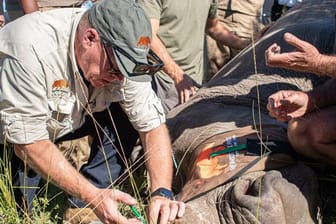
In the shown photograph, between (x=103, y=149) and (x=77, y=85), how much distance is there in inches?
28.5

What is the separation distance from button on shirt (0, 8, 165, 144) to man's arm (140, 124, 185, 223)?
0.36 m

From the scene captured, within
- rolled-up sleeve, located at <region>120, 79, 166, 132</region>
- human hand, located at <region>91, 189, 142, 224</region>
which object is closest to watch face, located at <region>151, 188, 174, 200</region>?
human hand, located at <region>91, 189, 142, 224</region>

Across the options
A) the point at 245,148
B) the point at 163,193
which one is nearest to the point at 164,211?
the point at 163,193

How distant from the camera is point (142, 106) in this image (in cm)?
411

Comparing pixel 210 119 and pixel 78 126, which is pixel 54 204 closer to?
pixel 78 126

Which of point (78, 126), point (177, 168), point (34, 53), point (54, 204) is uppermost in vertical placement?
point (34, 53)

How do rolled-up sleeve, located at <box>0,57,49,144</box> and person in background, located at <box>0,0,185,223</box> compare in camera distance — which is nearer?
person in background, located at <box>0,0,185,223</box>

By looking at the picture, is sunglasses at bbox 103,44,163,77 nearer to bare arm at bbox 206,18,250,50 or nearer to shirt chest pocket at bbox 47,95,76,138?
shirt chest pocket at bbox 47,95,76,138

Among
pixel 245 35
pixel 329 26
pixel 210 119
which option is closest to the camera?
pixel 210 119

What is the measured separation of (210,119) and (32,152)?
1.37 meters

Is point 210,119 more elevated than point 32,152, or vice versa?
point 32,152

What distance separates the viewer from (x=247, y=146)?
395 centimetres

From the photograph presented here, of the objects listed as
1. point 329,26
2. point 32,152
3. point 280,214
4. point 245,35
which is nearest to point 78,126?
point 32,152

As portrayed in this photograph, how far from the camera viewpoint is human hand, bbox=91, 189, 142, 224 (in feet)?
11.2
